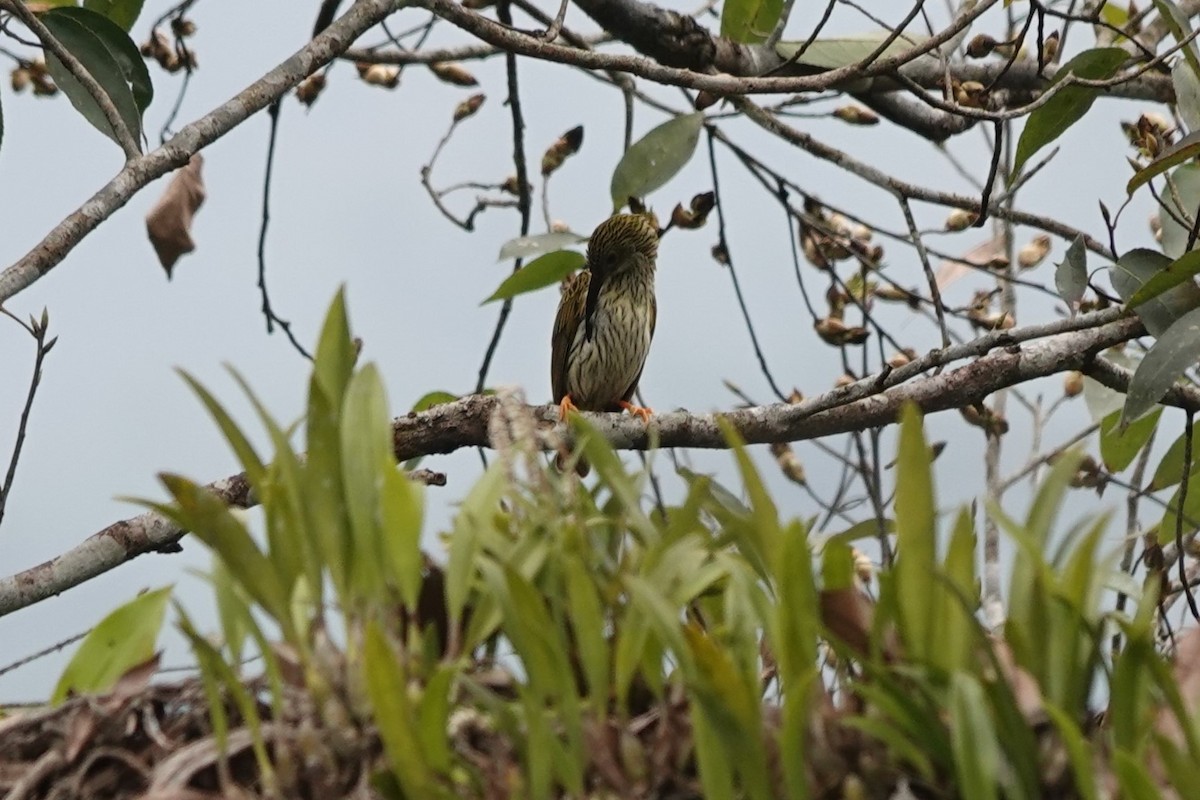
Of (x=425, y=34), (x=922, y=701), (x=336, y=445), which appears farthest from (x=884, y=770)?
(x=425, y=34)

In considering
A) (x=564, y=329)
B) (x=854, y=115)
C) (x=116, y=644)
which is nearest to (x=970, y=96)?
(x=854, y=115)

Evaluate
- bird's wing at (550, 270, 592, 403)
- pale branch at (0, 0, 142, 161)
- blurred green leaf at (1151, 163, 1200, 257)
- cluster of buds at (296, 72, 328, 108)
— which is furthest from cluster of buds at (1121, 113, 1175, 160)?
bird's wing at (550, 270, 592, 403)

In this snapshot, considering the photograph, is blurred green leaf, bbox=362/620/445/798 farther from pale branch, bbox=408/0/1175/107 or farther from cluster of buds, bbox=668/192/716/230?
cluster of buds, bbox=668/192/716/230

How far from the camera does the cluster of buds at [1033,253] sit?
422 cm

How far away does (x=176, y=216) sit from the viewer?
2.77 metres

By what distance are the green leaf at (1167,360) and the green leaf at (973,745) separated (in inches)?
55.2

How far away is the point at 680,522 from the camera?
96 cm

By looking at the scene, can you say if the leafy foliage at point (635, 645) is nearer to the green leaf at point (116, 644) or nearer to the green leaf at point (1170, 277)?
the green leaf at point (116, 644)

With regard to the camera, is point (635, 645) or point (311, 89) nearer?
point (635, 645)

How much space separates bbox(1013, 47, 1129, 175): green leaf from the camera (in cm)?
245

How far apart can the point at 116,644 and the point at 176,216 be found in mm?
1774

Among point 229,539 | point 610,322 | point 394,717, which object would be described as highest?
point 610,322

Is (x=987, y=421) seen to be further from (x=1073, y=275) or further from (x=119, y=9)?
(x=119, y=9)

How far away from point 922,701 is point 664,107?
313 cm
